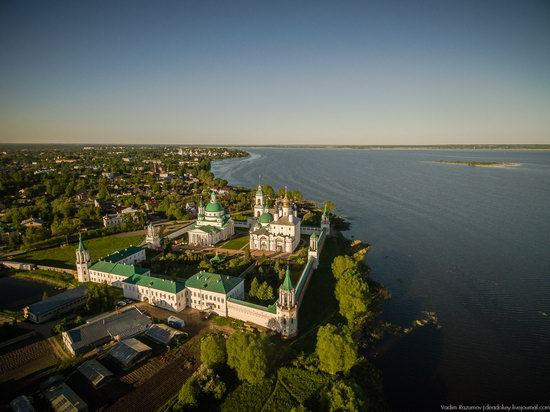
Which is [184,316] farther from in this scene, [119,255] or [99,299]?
[119,255]

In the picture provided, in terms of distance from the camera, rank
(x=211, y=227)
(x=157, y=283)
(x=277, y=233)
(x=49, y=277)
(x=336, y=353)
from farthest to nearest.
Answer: (x=211, y=227) < (x=277, y=233) < (x=49, y=277) < (x=157, y=283) < (x=336, y=353)

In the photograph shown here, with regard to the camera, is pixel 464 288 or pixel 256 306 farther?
pixel 464 288

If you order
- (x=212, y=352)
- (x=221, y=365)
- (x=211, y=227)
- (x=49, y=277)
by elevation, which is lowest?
(x=49, y=277)

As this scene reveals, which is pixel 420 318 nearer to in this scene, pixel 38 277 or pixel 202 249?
pixel 202 249

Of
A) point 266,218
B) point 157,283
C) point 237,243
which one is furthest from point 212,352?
point 266,218

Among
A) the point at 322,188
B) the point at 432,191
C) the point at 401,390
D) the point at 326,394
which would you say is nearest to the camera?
the point at 326,394

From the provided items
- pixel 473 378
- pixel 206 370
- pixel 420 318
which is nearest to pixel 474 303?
pixel 420 318

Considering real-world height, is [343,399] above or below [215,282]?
below
